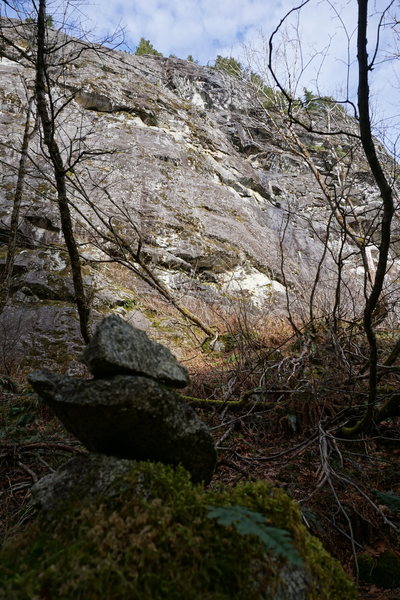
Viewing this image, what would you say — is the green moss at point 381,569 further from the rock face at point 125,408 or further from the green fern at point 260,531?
the green fern at point 260,531

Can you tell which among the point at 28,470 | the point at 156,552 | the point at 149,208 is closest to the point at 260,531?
the point at 156,552

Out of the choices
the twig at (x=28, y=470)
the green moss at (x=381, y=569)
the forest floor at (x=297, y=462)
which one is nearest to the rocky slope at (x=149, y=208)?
the forest floor at (x=297, y=462)

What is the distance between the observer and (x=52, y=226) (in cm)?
950

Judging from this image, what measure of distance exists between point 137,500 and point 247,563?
0.42 meters

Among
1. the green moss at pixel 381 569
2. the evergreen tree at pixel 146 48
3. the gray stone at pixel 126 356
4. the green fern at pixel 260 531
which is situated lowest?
the green moss at pixel 381 569

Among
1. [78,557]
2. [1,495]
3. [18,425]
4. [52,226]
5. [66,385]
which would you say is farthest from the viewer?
[52,226]

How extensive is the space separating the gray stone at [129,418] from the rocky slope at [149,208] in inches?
152

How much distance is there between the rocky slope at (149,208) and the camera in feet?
23.1

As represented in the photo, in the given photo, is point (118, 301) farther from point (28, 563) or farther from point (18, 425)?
point (28, 563)

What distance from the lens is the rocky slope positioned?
23.1 ft

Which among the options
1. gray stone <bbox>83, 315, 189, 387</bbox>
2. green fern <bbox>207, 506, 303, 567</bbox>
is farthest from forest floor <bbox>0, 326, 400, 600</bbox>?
green fern <bbox>207, 506, 303, 567</bbox>

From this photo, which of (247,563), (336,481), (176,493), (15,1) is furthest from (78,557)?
(15,1)

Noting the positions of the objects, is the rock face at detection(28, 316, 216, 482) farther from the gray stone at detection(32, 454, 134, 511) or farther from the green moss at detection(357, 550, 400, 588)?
the green moss at detection(357, 550, 400, 588)

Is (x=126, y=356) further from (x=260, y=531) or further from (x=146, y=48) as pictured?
(x=146, y=48)
